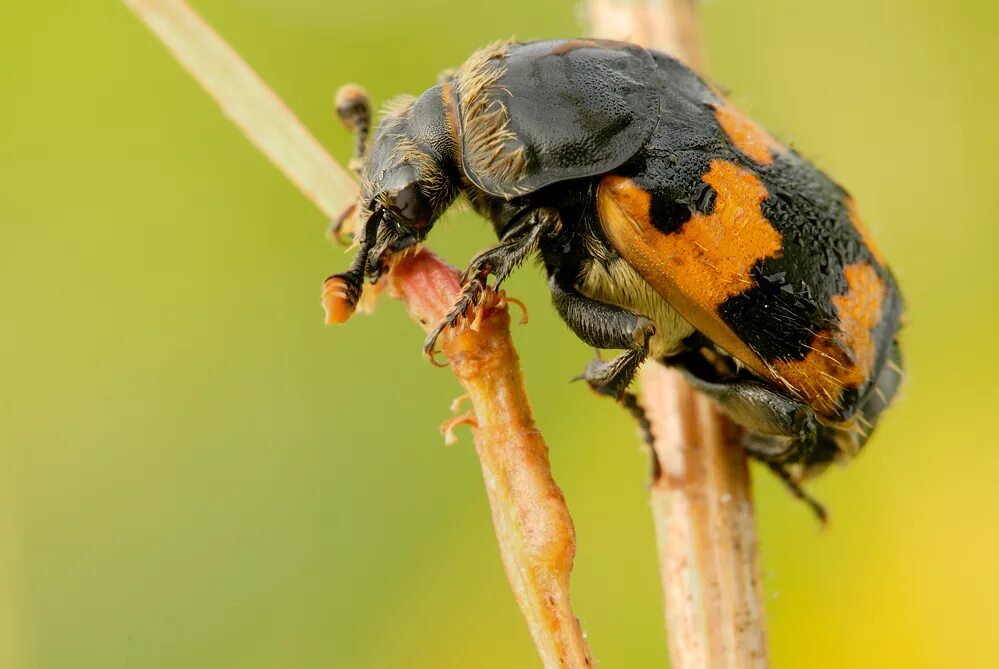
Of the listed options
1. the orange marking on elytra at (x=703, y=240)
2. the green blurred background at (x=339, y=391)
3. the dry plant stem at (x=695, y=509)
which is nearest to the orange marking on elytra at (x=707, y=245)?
the orange marking on elytra at (x=703, y=240)

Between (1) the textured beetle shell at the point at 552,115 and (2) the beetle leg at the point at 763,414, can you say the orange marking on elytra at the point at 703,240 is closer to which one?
(1) the textured beetle shell at the point at 552,115

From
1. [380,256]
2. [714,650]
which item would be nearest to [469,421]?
[380,256]

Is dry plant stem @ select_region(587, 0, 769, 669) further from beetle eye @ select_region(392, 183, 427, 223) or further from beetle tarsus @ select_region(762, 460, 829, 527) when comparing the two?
beetle eye @ select_region(392, 183, 427, 223)

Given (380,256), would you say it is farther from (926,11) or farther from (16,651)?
(926,11)

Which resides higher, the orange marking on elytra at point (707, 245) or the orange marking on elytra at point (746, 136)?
the orange marking on elytra at point (746, 136)

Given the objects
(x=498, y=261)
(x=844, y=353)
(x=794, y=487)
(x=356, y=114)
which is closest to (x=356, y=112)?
(x=356, y=114)

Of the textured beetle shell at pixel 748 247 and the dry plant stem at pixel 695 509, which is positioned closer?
the dry plant stem at pixel 695 509

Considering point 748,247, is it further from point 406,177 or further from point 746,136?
point 406,177
